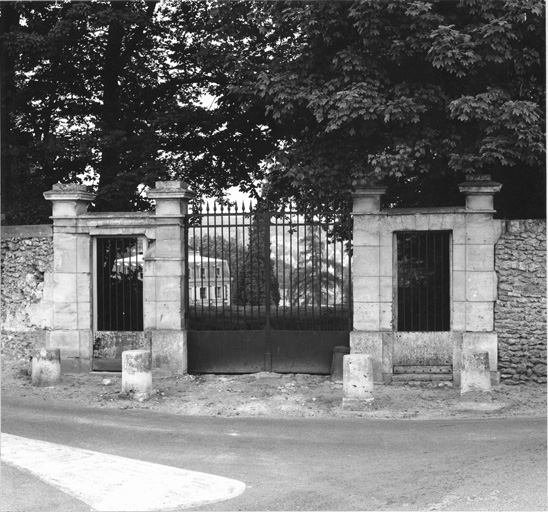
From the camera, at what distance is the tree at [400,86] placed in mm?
10875

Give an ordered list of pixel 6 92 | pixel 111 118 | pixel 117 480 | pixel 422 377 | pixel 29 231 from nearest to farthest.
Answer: pixel 117 480 → pixel 422 377 → pixel 29 231 → pixel 6 92 → pixel 111 118

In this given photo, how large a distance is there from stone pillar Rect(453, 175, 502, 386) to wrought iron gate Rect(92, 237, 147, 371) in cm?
555

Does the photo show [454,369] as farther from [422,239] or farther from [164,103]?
[164,103]

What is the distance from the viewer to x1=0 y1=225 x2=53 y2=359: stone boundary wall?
12.9 metres

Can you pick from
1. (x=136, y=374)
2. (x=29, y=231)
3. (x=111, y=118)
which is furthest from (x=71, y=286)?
(x=111, y=118)

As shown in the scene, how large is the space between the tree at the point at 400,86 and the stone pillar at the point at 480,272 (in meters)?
0.51

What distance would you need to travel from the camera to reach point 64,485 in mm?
6637

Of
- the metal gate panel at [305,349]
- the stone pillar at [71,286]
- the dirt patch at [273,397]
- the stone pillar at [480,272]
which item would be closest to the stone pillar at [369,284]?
the metal gate panel at [305,349]

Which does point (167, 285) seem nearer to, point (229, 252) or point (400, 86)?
point (229, 252)

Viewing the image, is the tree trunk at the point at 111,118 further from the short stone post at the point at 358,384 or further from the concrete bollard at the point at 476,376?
the concrete bollard at the point at 476,376

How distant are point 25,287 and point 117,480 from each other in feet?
24.1

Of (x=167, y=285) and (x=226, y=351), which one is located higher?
(x=167, y=285)

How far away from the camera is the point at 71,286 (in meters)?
12.5

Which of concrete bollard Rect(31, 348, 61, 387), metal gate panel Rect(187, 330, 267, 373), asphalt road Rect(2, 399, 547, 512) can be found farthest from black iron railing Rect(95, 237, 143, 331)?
asphalt road Rect(2, 399, 547, 512)
